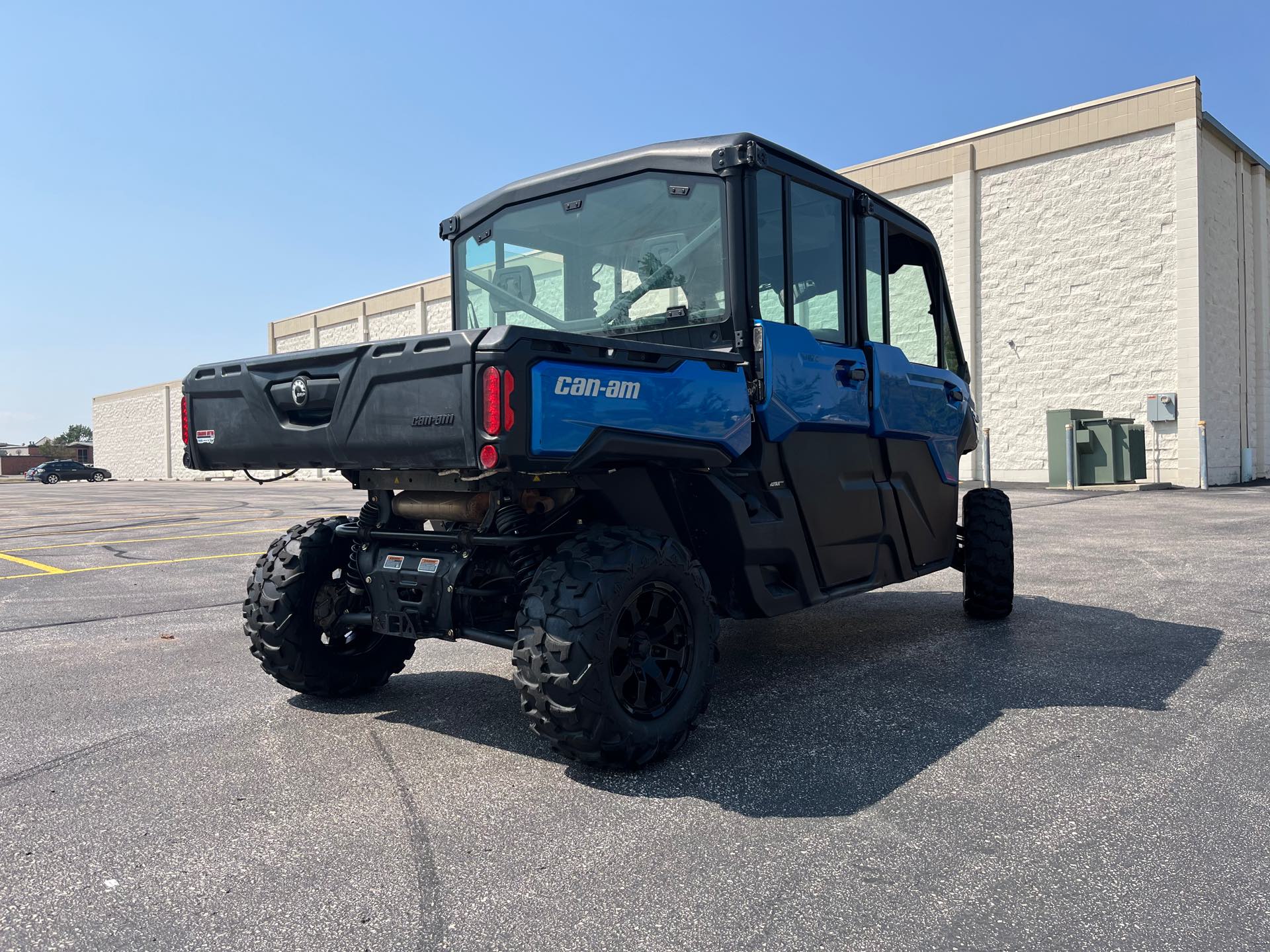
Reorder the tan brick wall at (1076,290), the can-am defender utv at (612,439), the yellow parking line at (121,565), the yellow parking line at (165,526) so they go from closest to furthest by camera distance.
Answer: the can-am defender utv at (612,439)
the yellow parking line at (121,565)
the yellow parking line at (165,526)
the tan brick wall at (1076,290)

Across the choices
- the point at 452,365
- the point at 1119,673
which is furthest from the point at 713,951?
the point at 1119,673

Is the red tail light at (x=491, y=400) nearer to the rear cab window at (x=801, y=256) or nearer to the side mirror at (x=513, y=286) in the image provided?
the rear cab window at (x=801, y=256)

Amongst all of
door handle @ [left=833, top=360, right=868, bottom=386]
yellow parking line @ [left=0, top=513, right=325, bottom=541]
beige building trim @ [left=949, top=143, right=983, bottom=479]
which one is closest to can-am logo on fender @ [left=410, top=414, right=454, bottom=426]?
door handle @ [left=833, top=360, right=868, bottom=386]

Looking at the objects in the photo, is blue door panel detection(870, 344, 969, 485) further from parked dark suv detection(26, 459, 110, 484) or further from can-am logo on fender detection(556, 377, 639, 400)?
parked dark suv detection(26, 459, 110, 484)

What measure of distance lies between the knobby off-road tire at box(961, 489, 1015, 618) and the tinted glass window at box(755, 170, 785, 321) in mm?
2709

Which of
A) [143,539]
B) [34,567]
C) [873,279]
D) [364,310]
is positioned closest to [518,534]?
[873,279]

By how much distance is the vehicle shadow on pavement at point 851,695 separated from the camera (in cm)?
352

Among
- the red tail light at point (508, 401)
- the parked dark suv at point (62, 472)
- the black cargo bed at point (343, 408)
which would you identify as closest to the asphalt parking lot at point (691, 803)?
the black cargo bed at point (343, 408)

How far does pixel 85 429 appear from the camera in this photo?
475 feet

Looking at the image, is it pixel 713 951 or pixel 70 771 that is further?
pixel 70 771

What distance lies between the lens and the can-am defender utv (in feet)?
11.1

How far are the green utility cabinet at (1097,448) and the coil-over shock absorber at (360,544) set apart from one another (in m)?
20.5

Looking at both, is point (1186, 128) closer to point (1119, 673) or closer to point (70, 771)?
point (1119, 673)

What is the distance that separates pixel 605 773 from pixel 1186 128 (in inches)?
970
